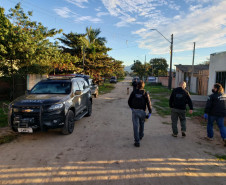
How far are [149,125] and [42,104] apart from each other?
13.7ft

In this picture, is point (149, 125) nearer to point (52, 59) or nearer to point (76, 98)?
point (76, 98)

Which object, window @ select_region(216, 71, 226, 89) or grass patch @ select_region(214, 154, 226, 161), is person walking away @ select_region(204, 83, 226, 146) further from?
window @ select_region(216, 71, 226, 89)

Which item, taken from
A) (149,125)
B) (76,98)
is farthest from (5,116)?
(149,125)

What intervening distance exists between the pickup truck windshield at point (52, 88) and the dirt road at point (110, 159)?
146cm

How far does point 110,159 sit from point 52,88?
3606 mm

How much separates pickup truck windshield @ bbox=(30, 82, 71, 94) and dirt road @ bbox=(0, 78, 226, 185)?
1.46 metres

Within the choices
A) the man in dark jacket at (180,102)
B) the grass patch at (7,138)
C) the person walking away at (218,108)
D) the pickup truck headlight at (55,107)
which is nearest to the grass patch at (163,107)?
the man in dark jacket at (180,102)

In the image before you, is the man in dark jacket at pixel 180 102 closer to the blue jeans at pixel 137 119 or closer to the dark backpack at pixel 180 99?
the dark backpack at pixel 180 99

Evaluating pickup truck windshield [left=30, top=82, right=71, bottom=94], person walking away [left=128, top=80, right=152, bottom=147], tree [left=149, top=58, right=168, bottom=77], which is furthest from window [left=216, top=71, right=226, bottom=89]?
tree [left=149, top=58, right=168, bottom=77]

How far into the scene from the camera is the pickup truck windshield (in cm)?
582

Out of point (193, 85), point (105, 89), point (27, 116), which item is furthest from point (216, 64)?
point (105, 89)

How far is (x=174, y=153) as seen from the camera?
4.09 m

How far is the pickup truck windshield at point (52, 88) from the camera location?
5824mm

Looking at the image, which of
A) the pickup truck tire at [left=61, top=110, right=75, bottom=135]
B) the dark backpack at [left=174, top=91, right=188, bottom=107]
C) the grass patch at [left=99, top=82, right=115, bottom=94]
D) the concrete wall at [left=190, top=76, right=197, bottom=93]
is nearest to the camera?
the dark backpack at [left=174, top=91, right=188, bottom=107]
